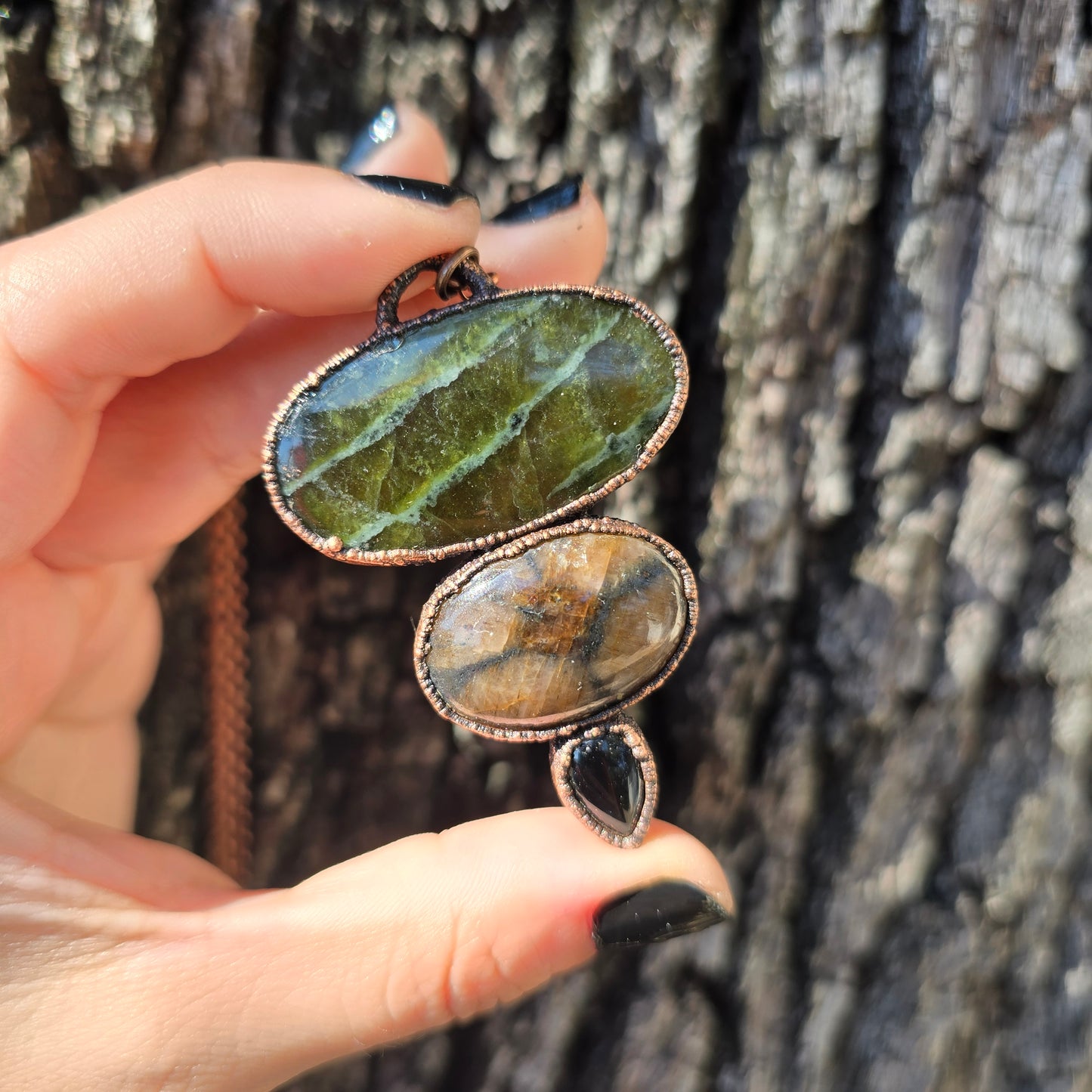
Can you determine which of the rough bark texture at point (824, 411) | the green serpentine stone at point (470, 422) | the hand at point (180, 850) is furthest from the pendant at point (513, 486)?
the rough bark texture at point (824, 411)

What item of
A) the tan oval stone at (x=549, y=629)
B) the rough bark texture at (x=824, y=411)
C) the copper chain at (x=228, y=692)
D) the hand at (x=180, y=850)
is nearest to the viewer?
the hand at (x=180, y=850)

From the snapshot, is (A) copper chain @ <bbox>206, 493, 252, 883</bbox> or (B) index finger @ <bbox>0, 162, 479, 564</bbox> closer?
(B) index finger @ <bbox>0, 162, 479, 564</bbox>

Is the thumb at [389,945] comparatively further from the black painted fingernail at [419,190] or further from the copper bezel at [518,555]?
the black painted fingernail at [419,190]

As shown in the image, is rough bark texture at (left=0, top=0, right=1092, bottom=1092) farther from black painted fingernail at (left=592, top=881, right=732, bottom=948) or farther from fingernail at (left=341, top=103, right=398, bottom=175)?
black painted fingernail at (left=592, top=881, right=732, bottom=948)

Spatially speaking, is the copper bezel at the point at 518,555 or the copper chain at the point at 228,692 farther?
the copper chain at the point at 228,692

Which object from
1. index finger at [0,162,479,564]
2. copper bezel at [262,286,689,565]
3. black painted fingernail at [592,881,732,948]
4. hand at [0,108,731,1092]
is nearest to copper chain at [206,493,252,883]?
hand at [0,108,731,1092]

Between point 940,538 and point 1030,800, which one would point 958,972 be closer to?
point 1030,800

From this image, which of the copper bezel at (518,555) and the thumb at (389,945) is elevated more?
the copper bezel at (518,555)
